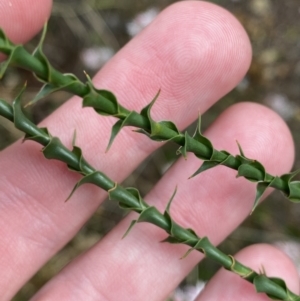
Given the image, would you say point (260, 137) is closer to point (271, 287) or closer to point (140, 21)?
point (271, 287)

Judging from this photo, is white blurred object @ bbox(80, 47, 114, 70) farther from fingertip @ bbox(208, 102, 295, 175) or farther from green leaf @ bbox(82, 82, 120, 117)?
green leaf @ bbox(82, 82, 120, 117)

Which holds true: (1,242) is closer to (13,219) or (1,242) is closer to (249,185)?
(13,219)

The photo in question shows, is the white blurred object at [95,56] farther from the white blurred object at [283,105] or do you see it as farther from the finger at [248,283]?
the finger at [248,283]

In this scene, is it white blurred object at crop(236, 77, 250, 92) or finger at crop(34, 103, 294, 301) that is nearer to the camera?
finger at crop(34, 103, 294, 301)

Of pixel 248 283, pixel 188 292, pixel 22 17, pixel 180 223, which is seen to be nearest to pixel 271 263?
pixel 248 283

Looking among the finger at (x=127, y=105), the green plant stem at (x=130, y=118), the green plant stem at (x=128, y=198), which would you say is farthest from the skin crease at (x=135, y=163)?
the green plant stem at (x=130, y=118)

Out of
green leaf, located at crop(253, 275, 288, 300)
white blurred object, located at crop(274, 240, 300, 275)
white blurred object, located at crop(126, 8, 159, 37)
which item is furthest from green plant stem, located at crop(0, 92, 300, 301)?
white blurred object, located at crop(126, 8, 159, 37)
